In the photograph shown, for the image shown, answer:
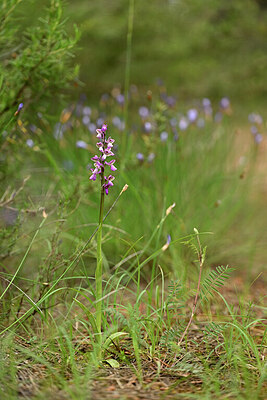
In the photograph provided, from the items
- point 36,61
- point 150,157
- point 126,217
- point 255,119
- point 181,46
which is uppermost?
point 36,61

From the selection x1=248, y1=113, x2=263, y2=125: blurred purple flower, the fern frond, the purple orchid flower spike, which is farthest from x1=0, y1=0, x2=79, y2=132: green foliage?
x1=248, y1=113, x2=263, y2=125: blurred purple flower

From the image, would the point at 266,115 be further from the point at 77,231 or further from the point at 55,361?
the point at 55,361

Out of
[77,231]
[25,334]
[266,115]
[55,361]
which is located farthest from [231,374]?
[266,115]

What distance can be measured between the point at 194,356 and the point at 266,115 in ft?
16.4

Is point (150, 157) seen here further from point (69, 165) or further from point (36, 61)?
point (36, 61)

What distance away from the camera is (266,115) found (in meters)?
6.04

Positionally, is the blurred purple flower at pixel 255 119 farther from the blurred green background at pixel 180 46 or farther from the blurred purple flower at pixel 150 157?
the blurred green background at pixel 180 46

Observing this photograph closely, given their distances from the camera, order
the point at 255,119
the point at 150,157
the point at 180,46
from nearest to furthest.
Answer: the point at 150,157 → the point at 255,119 → the point at 180,46

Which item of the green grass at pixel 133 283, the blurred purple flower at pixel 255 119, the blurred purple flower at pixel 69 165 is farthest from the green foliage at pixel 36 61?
the blurred purple flower at pixel 255 119

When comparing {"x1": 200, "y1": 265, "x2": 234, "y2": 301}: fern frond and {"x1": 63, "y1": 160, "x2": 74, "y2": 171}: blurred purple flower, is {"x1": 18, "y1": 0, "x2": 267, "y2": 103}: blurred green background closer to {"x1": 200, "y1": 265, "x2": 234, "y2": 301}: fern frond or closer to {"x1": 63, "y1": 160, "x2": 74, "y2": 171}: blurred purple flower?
{"x1": 63, "y1": 160, "x2": 74, "y2": 171}: blurred purple flower

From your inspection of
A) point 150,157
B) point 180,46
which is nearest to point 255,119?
point 150,157

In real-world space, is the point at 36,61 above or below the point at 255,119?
above

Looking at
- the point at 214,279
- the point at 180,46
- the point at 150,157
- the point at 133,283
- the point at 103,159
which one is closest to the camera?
the point at 103,159

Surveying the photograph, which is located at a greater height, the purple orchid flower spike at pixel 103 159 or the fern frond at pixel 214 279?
the purple orchid flower spike at pixel 103 159
